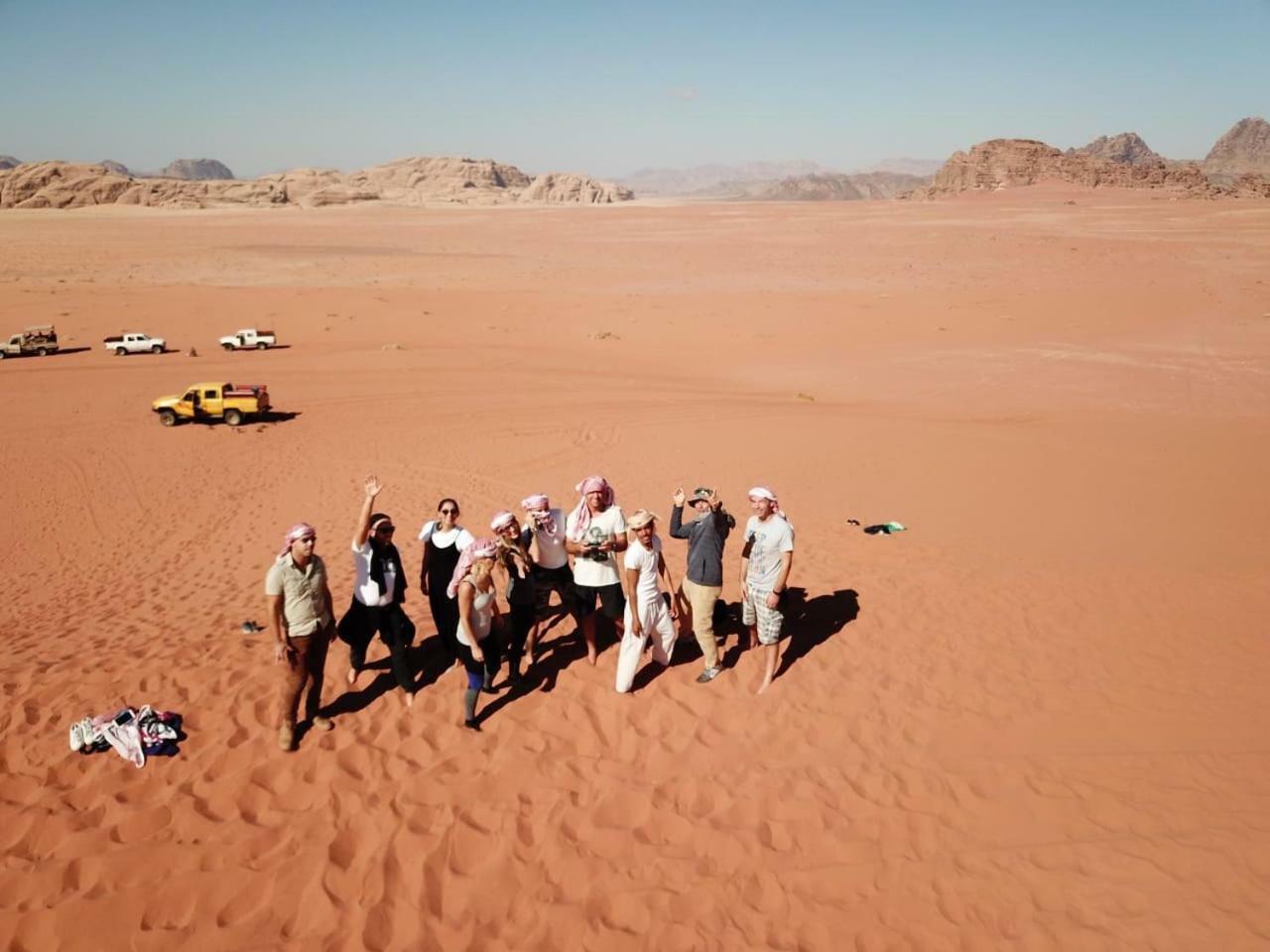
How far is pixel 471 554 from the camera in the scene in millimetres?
6172

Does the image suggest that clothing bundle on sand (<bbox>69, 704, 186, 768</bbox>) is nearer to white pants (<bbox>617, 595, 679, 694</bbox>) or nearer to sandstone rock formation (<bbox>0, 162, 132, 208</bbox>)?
white pants (<bbox>617, 595, 679, 694</bbox>)

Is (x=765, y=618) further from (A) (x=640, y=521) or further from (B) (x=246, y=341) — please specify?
(B) (x=246, y=341)

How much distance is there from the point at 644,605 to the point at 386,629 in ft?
7.51

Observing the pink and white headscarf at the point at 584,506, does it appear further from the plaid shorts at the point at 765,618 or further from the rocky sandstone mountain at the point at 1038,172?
the rocky sandstone mountain at the point at 1038,172

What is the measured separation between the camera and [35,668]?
750cm

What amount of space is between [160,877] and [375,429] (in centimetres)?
1391

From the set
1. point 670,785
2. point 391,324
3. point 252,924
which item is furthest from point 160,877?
point 391,324

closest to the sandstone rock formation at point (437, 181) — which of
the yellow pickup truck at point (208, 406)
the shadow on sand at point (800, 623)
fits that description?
the yellow pickup truck at point (208, 406)

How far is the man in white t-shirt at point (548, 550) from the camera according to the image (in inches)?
269

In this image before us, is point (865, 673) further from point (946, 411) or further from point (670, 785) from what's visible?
point (946, 411)

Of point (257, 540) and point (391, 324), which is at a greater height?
point (391, 324)

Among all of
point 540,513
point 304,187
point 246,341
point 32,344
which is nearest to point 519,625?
point 540,513

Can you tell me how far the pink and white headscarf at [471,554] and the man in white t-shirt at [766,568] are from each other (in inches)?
86.1

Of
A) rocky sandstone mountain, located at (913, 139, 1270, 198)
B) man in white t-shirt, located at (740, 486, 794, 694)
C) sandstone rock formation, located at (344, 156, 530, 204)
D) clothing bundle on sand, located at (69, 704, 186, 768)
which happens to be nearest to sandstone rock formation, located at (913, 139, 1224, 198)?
rocky sandstone mountain, located at (913, 139, 1270, 198)
